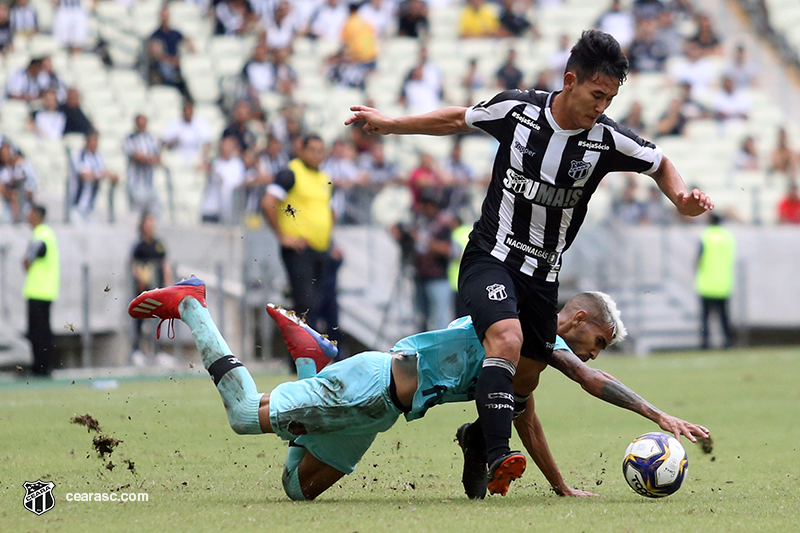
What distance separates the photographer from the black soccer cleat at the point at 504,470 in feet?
16.3

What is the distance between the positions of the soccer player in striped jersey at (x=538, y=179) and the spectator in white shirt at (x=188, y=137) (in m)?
11.8

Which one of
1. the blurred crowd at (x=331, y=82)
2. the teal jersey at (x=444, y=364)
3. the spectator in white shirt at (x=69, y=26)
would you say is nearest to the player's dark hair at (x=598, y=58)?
the teal jersey at (x=444, y=364)

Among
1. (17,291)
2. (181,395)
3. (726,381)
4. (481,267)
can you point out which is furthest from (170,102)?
(481,267)

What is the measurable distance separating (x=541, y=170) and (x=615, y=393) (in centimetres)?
116

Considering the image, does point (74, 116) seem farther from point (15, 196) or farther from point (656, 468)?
point (656, 468)

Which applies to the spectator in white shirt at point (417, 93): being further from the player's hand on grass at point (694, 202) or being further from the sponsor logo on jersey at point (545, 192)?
the player's hand on grass at point (694, 202)

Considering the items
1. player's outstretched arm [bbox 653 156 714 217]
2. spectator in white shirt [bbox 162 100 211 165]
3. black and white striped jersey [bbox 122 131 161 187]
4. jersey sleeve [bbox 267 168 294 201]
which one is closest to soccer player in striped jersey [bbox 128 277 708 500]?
player's outstretched arm [bbox 653 156 714 217]

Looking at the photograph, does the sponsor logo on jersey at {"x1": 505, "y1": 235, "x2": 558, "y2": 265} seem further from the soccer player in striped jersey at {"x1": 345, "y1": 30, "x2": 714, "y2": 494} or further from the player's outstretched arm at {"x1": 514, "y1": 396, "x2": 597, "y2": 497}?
the player's outstretched arm at {"x1": 514, "y1": 396, "x2": 597, "y2": 497}

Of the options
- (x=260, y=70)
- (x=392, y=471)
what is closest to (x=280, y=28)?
(x=260, y=70)

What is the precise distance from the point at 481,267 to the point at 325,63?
52.0 feet

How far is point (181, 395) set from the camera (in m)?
11.4

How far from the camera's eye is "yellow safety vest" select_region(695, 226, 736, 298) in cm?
1878

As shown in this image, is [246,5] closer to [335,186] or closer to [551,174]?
Answer: [335,186]

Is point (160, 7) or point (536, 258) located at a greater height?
point (160, 7)
